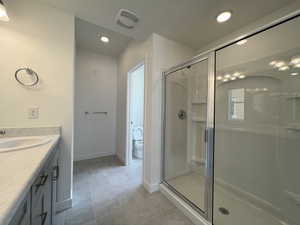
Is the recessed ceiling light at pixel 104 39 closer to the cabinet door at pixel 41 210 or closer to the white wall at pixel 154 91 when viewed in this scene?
the white wall at pixel 154 91

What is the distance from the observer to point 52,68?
4.83ft

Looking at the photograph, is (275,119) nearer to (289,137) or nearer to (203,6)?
(289,137)

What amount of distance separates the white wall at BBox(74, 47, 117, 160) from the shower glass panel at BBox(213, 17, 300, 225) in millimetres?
2432

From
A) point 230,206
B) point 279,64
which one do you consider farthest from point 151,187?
point 279,64

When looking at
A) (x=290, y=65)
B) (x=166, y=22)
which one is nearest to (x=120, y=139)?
(x=166, y=22)

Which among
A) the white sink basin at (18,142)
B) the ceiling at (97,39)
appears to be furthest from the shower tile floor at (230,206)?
the ceiling at (97,39)

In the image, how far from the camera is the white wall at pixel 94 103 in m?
2.93

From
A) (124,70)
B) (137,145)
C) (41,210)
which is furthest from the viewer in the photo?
(137,145)

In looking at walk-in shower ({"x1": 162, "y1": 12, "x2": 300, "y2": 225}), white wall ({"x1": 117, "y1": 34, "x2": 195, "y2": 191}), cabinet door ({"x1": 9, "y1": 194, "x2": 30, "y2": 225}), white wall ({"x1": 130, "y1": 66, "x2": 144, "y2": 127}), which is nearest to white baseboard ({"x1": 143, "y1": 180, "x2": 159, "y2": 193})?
white wall ({"x1": 117, "y1": 34, "x2": 195, "y2": 191})

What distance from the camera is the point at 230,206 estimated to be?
1.52 meters

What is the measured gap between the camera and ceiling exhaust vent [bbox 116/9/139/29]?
1489 millimetres

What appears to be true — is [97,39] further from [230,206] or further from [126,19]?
[230,206]

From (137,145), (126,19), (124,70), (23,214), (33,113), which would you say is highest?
(126,19)

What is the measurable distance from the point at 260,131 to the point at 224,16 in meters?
1.47
